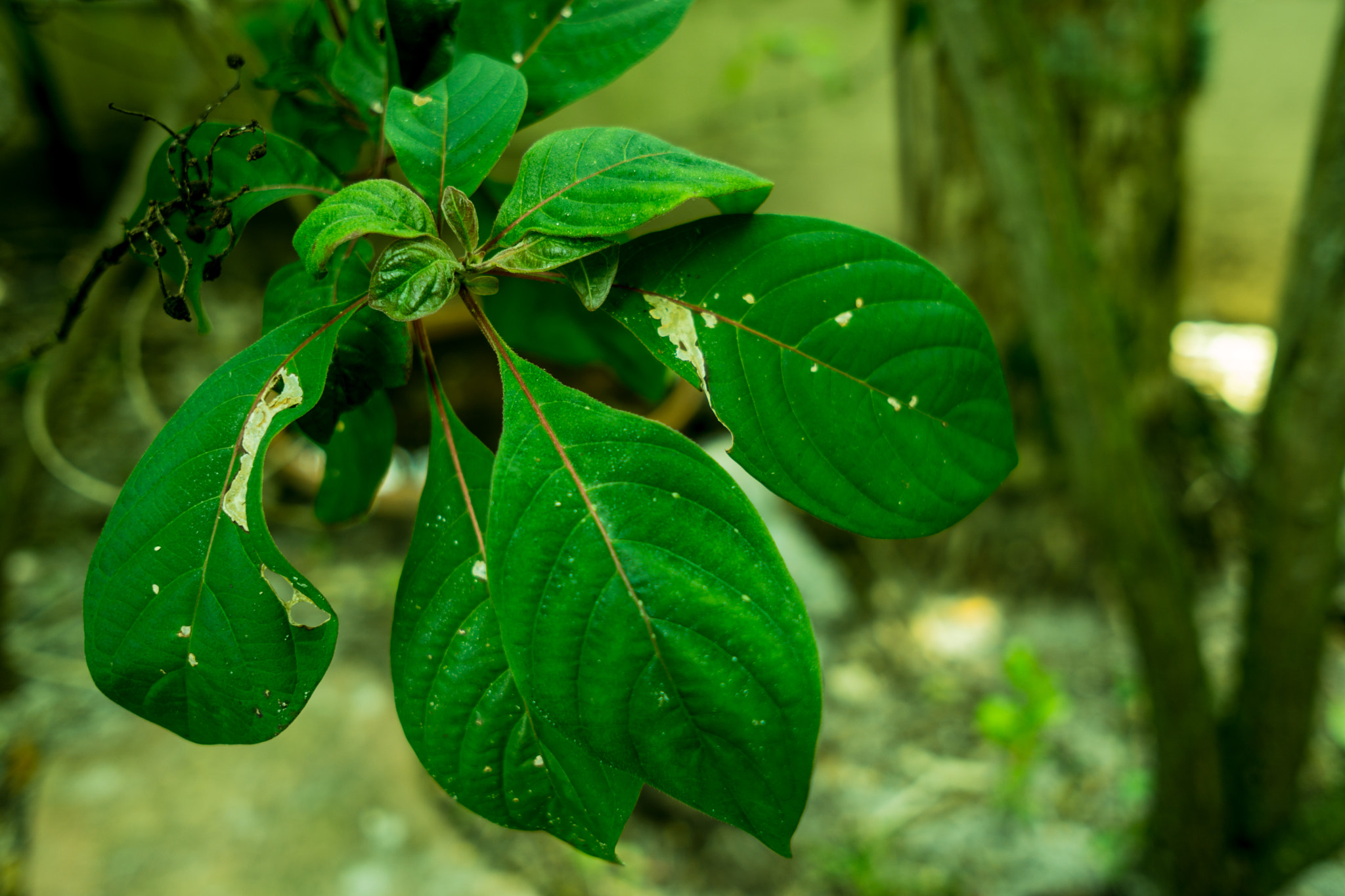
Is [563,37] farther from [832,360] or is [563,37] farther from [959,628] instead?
[959,628]

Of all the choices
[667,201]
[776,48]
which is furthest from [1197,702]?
[776,48]

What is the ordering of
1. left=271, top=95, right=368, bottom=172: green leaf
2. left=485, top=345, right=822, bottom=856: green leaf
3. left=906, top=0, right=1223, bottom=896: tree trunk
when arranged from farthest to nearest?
left=906, top=0, right=1223, bottom=896: tree trunk
left=271, top=95, right=368, bottom=172: green leaf
left=485, top=345, right=822, bottom=856: green leaf

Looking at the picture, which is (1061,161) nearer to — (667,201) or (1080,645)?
(667,201)

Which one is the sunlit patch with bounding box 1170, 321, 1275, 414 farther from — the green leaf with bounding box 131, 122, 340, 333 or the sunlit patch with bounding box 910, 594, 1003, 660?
the green leaf with bounding box 131, 122, 340, 333

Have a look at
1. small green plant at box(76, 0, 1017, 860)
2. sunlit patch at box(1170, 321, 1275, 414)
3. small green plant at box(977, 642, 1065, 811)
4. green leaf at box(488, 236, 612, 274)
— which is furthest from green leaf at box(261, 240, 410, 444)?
sunlit patch at box(1170, 321, 1275, 414)

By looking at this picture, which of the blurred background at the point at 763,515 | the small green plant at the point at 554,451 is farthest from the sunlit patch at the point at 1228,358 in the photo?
the small green plant at the point at 554,451

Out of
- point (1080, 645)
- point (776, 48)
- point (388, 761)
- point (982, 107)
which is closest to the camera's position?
point (982, 107)

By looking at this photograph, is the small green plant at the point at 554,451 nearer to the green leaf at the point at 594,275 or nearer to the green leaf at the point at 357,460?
the green leaf at the point at 594,275
